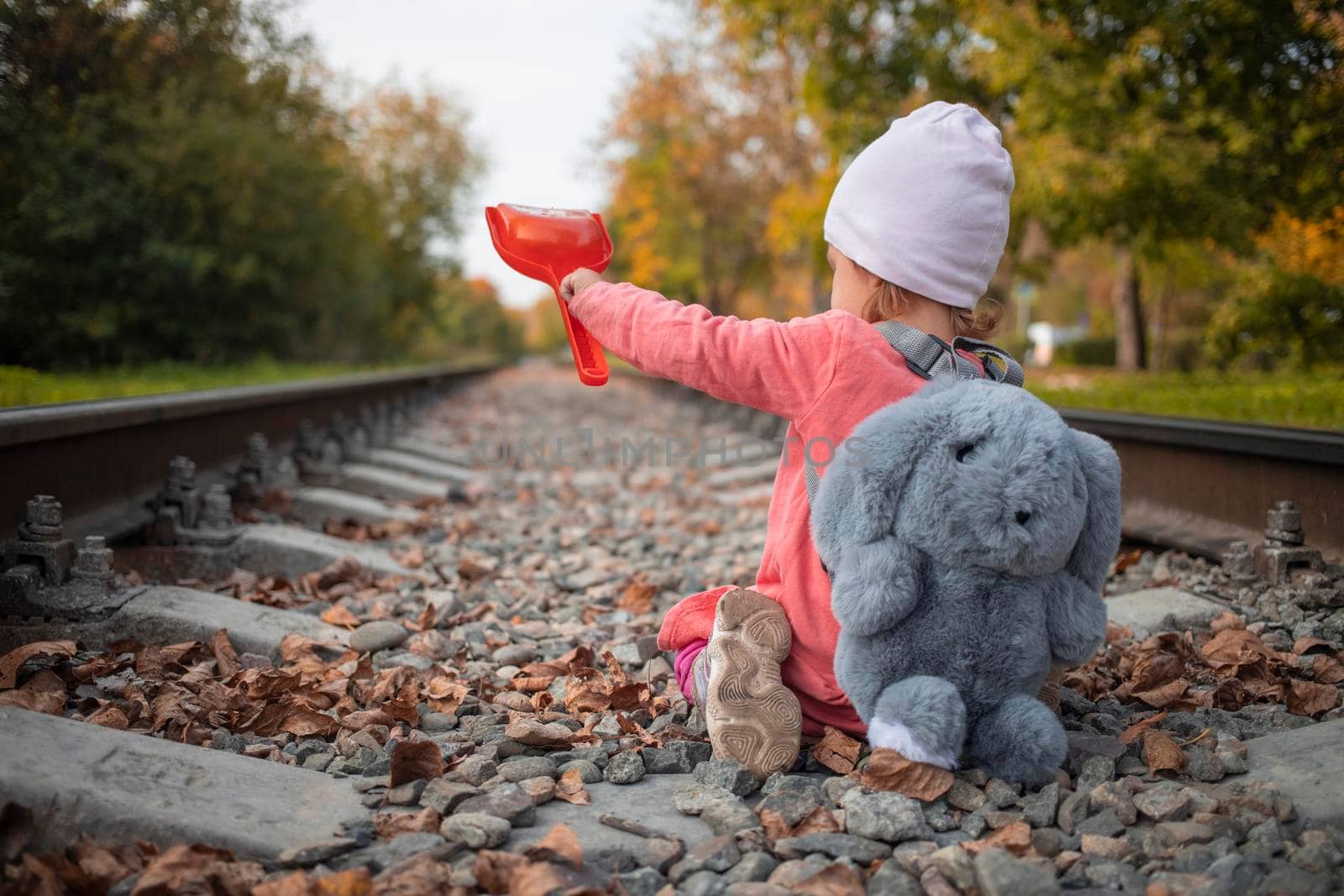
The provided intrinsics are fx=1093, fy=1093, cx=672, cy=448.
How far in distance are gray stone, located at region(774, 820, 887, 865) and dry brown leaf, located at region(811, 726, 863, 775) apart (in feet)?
1.07

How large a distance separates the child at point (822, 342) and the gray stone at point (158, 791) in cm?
86

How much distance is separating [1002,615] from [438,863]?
1.15 meters

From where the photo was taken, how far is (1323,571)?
348cm

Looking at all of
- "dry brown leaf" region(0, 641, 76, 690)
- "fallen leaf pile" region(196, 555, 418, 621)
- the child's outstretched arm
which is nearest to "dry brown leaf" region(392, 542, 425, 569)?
"fallen leaf pile" region(196, 555, 418, 621)

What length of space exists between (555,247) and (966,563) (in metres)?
1.20

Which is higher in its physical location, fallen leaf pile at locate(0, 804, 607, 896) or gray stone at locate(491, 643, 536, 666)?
Result: fallen leaf pile at locate(0, 804, 607, 896)

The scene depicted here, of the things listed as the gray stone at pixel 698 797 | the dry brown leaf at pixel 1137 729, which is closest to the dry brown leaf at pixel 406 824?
the gray stone at pixel 698 797

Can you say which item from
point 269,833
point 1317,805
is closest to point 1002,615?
point 1317,805

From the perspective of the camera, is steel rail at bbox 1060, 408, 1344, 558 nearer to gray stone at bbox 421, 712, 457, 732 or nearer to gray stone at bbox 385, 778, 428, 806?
gray stone at bbox 421, 712, 457, 732

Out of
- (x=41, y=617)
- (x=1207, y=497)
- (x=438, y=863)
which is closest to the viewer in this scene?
(x=438, y=863)

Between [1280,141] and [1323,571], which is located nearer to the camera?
[1323,571]

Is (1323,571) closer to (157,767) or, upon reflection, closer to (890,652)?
(890,652)

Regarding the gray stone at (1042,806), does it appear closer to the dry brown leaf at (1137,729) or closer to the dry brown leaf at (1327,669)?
the dry brown leaf at (1137,729)

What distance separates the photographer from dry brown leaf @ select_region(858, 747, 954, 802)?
85.1 inches
